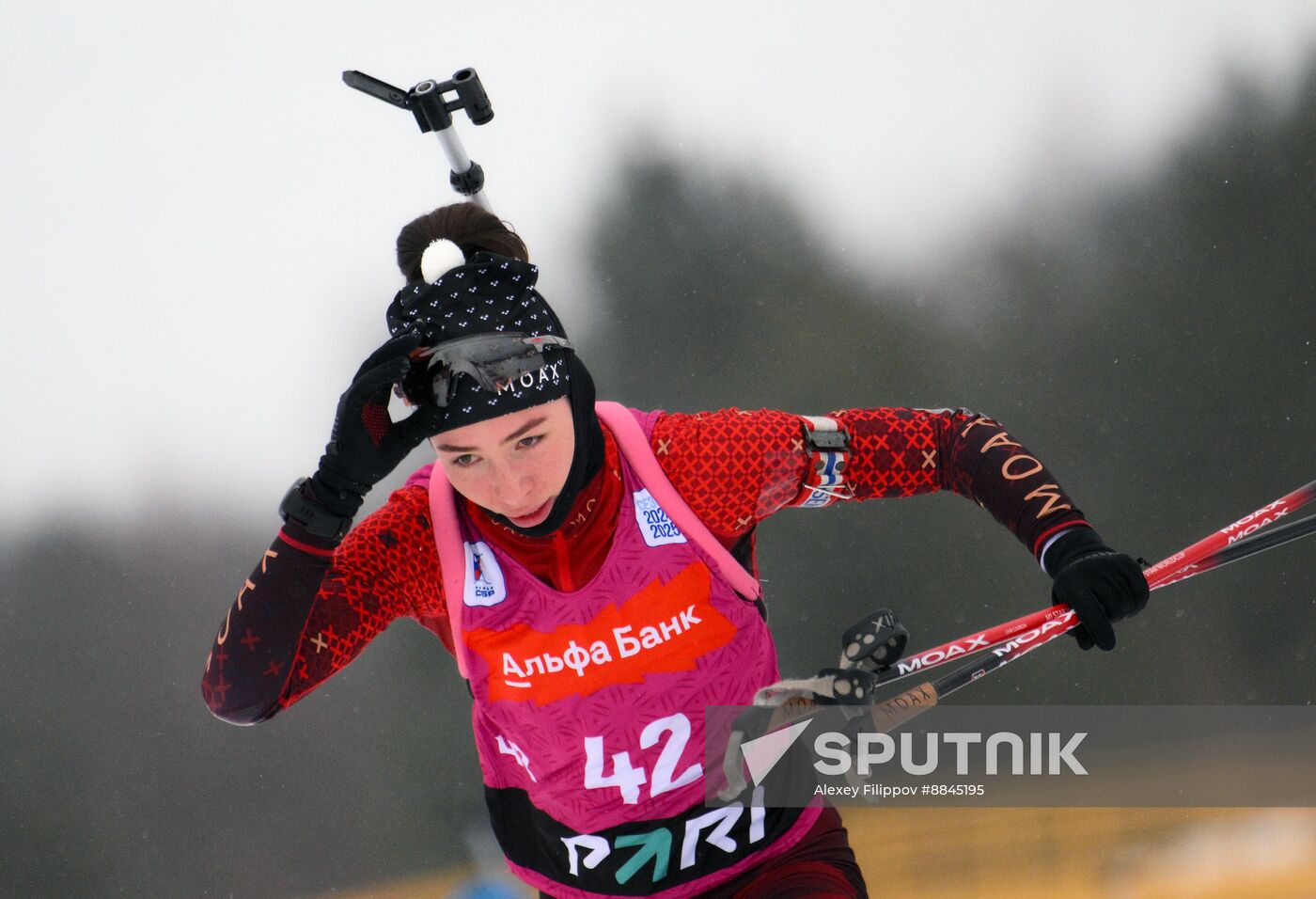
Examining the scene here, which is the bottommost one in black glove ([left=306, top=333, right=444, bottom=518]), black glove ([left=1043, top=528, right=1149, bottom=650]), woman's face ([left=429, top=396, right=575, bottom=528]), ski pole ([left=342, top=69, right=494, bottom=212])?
black glove ([left=1043, top=528, right=1149, bottom=650])

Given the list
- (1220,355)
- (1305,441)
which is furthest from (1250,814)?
(1220,355)

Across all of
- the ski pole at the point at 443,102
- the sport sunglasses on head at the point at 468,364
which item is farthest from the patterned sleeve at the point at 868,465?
the ski pole at the point at 443,102

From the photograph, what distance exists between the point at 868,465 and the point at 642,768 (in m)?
0.43

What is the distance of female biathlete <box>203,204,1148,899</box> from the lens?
4.00 feet

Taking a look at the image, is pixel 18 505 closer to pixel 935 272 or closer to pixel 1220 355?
pixel 935 272

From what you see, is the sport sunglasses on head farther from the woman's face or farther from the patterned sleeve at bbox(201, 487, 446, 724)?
the patterned sleeve at bbox(201, 487, 446, 724)

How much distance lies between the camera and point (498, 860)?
2.66 m

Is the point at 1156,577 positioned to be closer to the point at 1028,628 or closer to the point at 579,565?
the point at 1028,628

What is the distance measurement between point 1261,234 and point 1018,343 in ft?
1.91

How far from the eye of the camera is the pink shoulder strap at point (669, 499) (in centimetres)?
134

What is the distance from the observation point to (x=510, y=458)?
123 centimetres

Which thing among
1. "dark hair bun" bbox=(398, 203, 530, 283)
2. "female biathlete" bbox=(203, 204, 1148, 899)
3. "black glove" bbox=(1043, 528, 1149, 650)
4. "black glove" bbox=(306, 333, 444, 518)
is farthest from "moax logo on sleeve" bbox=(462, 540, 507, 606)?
"black glove" bbox=(1043, 528, 1149, 650)

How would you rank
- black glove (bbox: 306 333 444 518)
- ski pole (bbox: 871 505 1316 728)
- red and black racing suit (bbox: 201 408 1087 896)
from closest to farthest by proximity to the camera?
1. black glove (bbox: 306 333 444 518)
2. red and black racing suit (bbox: 201 408 1087 896)
3. ski pole (bbox: 871 505 1316 728)

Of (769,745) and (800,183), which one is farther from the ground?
(800,183)
